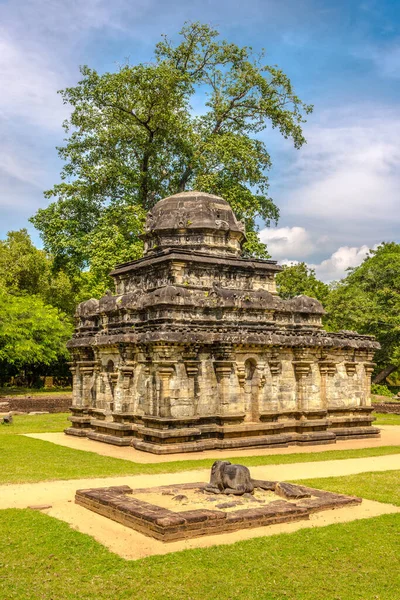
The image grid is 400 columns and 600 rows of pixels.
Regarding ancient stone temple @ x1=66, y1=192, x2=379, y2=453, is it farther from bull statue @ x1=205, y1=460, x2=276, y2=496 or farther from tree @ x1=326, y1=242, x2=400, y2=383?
tree @ x1=326, y1=242, x2=400, y2=383

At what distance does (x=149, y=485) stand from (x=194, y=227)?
10.3 meters

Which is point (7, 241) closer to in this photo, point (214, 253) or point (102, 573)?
point (214, 253)

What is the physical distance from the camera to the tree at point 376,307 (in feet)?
128

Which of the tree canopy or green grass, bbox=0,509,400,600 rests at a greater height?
the tree canopy

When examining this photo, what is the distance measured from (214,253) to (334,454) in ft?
24.0

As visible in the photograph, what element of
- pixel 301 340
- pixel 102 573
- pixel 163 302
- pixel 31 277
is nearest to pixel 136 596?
pixel 102 573

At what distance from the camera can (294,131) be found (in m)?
33.5

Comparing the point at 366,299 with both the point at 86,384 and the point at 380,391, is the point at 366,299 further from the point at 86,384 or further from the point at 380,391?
the point at 86,384

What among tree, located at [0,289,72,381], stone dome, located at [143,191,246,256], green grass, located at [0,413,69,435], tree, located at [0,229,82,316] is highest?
tree, located at [0,229,82,316]

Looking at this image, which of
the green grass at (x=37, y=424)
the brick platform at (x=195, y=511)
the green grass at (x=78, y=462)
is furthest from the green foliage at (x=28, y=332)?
the brick platform at (x=195, y=511)

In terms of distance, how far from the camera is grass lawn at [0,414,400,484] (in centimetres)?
1330

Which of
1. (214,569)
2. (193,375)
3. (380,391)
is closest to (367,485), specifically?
(214,569)

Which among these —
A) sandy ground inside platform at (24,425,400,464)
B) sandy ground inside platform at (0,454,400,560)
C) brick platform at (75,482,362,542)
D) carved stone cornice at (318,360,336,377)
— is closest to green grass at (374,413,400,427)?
sandy ground inside platform at (24,425,400,464)

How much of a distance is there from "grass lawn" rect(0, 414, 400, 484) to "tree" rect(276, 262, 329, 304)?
25282mm
